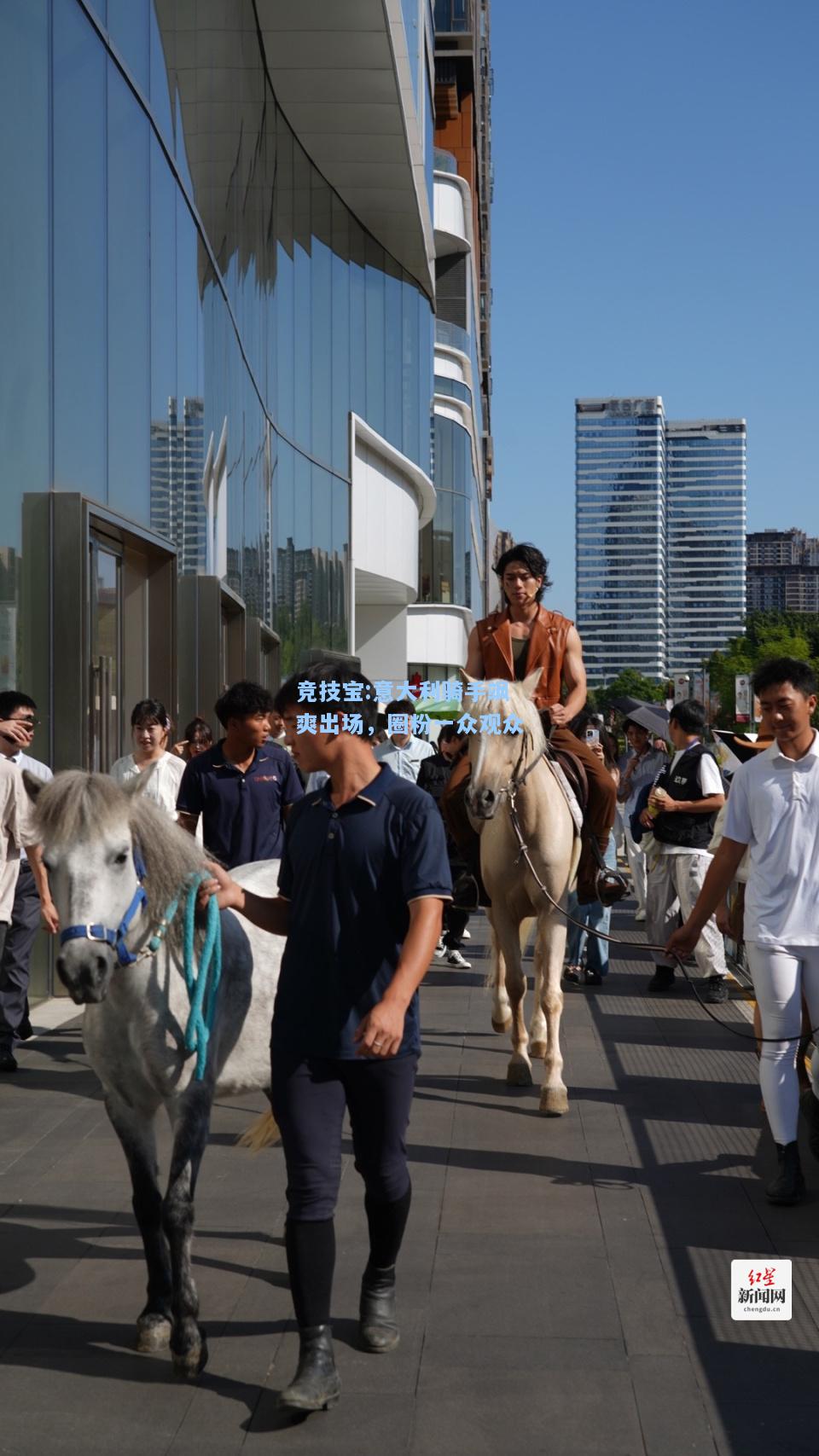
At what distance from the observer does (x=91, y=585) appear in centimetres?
1241

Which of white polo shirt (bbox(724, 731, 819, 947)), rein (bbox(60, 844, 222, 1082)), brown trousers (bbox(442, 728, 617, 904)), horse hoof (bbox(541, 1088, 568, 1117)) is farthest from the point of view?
brown trousers (bbox(442, 728, 617, 904))

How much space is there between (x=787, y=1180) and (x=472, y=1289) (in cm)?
162

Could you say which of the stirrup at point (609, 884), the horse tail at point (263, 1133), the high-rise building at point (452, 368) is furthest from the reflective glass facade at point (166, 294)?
the high-rise building at point (452, 368)

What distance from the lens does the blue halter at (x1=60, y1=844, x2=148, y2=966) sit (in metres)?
4.12

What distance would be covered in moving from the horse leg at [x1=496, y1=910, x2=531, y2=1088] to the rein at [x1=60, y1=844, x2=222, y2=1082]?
157 inches

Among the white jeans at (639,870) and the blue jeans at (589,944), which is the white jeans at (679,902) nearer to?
the blue jeans at (589,944)

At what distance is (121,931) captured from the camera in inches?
168

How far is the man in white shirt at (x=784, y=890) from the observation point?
616 centimetres

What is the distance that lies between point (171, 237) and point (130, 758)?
7.42 metres

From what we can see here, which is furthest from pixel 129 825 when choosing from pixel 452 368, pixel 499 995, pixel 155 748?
pixel 452 368

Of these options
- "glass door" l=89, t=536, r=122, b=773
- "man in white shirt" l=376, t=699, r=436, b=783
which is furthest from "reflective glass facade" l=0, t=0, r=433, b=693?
"man in white shirt" l=376, t=699, r=436, b=783

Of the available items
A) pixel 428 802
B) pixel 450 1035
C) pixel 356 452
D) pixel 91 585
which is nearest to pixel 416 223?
pixel 356 452

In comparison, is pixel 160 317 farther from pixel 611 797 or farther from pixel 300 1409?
pixel 300 1409

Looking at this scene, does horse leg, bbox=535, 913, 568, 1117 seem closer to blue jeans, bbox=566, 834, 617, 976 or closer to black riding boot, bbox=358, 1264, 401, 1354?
black riding boot, bbox=358, 1264, 401, 1354
